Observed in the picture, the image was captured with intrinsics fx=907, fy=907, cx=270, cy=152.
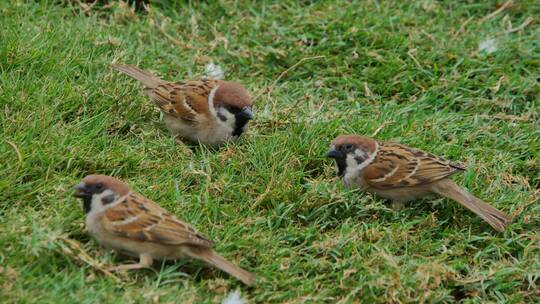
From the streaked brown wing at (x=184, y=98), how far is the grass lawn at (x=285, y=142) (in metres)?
0.18

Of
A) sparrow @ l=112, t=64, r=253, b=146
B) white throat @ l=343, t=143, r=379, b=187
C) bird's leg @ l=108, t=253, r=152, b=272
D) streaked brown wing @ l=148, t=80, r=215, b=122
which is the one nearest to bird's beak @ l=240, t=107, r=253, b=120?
sparrow @ l=112, t=64, r=253, b=146

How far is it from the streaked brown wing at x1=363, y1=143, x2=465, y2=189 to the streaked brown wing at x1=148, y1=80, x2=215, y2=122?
3.83 feet

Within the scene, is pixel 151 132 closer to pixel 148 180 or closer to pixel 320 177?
pixel 148 180

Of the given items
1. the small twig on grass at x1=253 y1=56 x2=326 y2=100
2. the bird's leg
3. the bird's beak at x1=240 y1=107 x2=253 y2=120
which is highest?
the bird's beak at x1=240 y1=107 x2=253 y2=120

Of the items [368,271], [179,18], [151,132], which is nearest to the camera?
[368,271]

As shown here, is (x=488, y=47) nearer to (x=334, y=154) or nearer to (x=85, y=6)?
(x=334, y=154)

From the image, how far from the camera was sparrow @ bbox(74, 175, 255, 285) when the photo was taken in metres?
4.38

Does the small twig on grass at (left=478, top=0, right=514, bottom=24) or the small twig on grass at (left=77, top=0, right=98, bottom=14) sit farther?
the small twig on grass at (left=478, top=0, right=514, bottom=24)

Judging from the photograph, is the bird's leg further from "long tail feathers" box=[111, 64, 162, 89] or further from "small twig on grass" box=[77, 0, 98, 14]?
"small twig on grass" box=[77, 0, 98, 14]

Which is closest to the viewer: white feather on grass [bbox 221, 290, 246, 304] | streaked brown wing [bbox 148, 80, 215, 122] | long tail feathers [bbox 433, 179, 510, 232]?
white feather on grass [bbox 221, 290, 246, 304]

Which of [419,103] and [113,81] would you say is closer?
[113,81]

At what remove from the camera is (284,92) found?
21.0 ft

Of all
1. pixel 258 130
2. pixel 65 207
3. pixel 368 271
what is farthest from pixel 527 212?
pixel 65 207

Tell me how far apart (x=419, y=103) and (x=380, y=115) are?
38 centimetres
